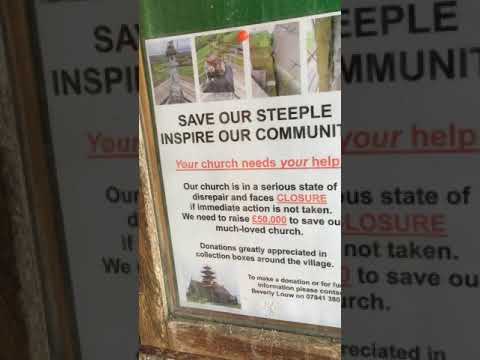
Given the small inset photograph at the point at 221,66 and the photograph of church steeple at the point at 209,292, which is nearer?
the small inset photograph at the point at 221,66

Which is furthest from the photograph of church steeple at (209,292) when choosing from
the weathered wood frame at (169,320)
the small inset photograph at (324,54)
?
the small inset photograph at (324,54)

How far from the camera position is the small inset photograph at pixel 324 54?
16.5 inches

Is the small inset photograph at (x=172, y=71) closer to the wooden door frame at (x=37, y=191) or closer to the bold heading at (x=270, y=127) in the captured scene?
the bold heading at (x=270, y=127)

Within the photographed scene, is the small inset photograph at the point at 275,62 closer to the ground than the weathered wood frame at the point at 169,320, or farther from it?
farther from it

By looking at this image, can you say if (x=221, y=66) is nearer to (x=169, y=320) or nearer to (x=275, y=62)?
(x=275, y=62)

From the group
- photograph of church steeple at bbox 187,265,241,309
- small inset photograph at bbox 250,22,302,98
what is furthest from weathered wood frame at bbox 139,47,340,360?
small inset photograph at bbox 250,22,302,98

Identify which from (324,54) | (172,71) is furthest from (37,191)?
(324,54)

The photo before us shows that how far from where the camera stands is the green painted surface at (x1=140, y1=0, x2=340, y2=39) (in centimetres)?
43

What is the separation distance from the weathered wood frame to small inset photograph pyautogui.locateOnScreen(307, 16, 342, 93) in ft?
0.66

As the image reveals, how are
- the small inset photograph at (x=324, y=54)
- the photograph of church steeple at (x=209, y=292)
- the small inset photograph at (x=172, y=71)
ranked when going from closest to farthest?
the small inset photograph at (x=324, y=54) → the small inset photograph at (x=172, y=71) → the photograph of church steeple at (x=209, y=292)

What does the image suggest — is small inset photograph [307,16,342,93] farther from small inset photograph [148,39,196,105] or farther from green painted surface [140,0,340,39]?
small inset photograph [148,39,196,105]

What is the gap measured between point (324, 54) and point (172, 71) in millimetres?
207

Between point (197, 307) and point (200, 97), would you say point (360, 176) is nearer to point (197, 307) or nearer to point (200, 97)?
point (200, 97)

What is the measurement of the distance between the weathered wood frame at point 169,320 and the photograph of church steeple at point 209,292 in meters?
0.02
